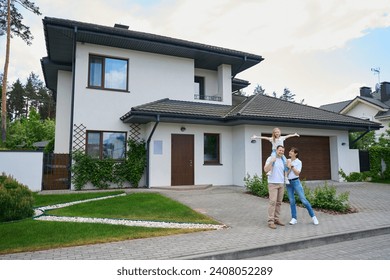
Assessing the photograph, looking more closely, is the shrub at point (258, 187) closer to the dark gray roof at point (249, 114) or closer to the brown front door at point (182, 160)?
the dark gray roof at point (249, 114)

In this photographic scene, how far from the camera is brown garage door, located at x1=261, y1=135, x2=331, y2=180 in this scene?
13.9m

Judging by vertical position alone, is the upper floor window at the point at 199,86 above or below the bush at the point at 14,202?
above

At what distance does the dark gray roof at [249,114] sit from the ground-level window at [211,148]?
0.97 m

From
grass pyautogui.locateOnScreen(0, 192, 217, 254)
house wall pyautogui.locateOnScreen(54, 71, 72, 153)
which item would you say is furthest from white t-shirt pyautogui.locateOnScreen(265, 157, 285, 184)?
house wall pyautogui.locateOnScreen(54, 71, 72, 153)

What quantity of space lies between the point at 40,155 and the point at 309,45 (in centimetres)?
1353

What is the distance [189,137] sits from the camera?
12.6 meters

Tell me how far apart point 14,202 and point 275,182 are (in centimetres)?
619

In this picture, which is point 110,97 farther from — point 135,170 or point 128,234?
point 128,234

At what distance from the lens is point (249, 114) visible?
11.7 meters

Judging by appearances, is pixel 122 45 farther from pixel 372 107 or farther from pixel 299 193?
pixel 372 107

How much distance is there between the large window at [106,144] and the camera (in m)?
11.9

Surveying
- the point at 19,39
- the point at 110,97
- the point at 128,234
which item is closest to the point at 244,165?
the point at 110,97

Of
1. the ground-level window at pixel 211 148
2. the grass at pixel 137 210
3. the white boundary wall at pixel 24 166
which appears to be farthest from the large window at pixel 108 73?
the grass at pixel 137 210

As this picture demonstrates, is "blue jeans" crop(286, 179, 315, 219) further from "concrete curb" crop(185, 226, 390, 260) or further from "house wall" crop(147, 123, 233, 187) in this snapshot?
"house wall" crop(147, 123, 233, 187)
